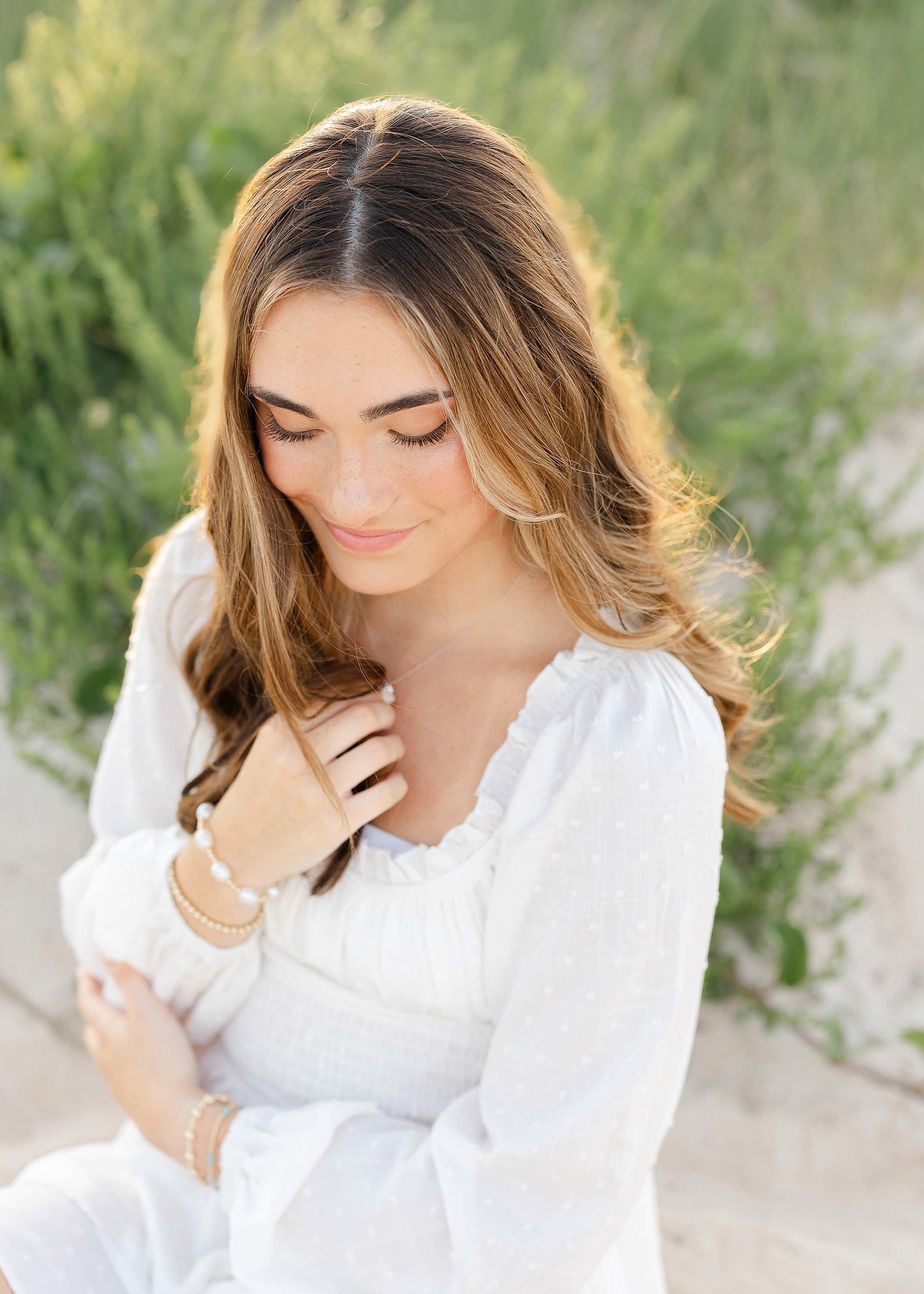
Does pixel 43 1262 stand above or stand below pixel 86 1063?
above

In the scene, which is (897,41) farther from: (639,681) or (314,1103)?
(314,1103)

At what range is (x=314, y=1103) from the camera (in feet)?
4.69

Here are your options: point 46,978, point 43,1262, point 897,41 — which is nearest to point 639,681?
point 43,1262

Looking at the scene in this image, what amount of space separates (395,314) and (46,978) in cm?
192

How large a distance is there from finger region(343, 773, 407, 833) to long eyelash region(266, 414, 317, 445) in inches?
17.2

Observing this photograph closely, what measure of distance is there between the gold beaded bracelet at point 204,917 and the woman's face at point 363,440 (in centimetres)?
50

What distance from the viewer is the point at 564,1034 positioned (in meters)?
1.26

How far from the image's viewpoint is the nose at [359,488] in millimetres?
1168

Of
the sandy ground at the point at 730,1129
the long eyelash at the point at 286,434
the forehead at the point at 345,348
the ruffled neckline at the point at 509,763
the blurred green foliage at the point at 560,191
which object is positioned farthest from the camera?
the blurred green foliage at the point at 560,191

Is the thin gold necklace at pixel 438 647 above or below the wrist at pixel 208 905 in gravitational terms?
above

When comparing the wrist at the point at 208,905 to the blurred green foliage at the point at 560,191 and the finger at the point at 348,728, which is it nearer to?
the finger at the point at 348,728

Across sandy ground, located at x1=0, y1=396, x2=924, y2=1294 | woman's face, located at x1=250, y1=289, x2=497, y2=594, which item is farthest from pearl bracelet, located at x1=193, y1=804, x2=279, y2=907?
sandy ground, located at x1=0, y1=396, x2=924, y2=1294

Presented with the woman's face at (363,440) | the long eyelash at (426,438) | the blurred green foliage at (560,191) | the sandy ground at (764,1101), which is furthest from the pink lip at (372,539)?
the sandy ground at (764,1101)

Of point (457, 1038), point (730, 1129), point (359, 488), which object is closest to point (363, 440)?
point (359, 488)
